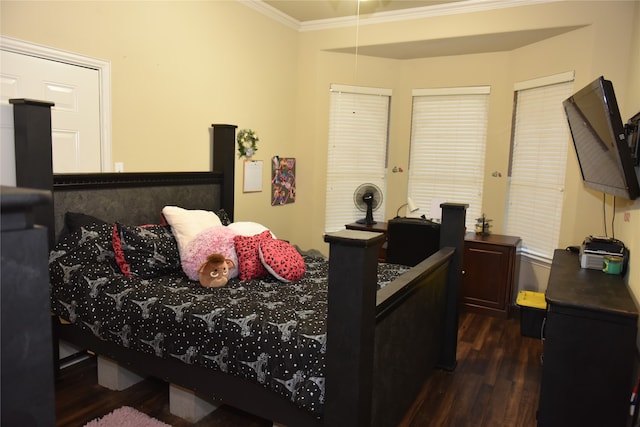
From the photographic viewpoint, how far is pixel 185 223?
119 inches

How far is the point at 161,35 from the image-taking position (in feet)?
11.0

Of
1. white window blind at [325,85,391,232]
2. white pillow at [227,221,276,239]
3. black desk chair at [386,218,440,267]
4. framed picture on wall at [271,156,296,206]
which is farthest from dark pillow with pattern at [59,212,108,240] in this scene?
white window blind at [325,85,391,232]

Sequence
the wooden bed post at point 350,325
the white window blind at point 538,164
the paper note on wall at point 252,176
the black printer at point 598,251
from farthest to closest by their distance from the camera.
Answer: the paper note on wall at point 252,176 < the white window blind at point 538,164 < the black printer at point 598,251 < the wooden bed post at point 350,325

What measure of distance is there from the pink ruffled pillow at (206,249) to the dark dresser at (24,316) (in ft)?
6.77

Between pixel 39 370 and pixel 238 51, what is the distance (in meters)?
3.85

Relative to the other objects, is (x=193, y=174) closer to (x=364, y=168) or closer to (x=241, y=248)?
(x=241, y=248)

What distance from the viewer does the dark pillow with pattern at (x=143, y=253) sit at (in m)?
2.66

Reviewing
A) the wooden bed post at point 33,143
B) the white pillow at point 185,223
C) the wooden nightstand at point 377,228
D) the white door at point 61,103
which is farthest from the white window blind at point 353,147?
the wooden bed post at point 33,143

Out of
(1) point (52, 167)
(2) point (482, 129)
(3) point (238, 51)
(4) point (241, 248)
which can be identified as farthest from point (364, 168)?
(1) point (52, 167)

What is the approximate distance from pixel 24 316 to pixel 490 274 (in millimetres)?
4097

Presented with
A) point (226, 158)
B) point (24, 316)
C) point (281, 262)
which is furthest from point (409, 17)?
point (24, 316)

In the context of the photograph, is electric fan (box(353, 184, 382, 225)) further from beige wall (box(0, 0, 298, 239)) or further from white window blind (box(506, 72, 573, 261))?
white window blind (box(506, 72, 573, 261))

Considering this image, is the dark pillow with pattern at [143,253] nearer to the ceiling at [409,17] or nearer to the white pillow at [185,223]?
the white pillow at [185,223]

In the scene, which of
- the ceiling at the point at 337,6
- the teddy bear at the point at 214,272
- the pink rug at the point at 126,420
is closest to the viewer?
the pink rug at the point at 126,420
